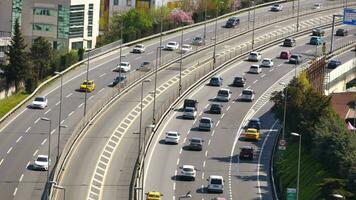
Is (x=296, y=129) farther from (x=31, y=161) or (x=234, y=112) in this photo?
(x=31, y=161)

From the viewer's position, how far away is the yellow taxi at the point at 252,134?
14788cm

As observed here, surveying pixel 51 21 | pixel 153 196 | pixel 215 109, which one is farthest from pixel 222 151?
pixel 51 21

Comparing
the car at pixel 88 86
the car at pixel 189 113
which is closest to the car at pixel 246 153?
the car at pixel 189 113

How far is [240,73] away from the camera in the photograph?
17838 centimetres

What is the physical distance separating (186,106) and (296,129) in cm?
1641

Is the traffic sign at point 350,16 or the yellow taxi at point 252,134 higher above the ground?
the traffic sign at point 350,16

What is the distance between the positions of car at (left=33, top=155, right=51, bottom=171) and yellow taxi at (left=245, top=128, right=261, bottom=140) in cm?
2263

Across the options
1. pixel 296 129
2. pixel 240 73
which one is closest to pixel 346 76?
pixel 240 73

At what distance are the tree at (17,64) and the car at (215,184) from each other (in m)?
46.2

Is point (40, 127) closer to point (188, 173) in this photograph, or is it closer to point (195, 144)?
point (195, 144)

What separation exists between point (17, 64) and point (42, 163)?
39.8 m

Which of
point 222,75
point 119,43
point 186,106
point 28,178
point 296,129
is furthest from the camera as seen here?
point 119,43

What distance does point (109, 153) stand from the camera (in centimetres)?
14100

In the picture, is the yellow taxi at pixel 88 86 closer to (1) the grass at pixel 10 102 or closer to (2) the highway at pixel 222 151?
(1) the grass at pixel 10 102
